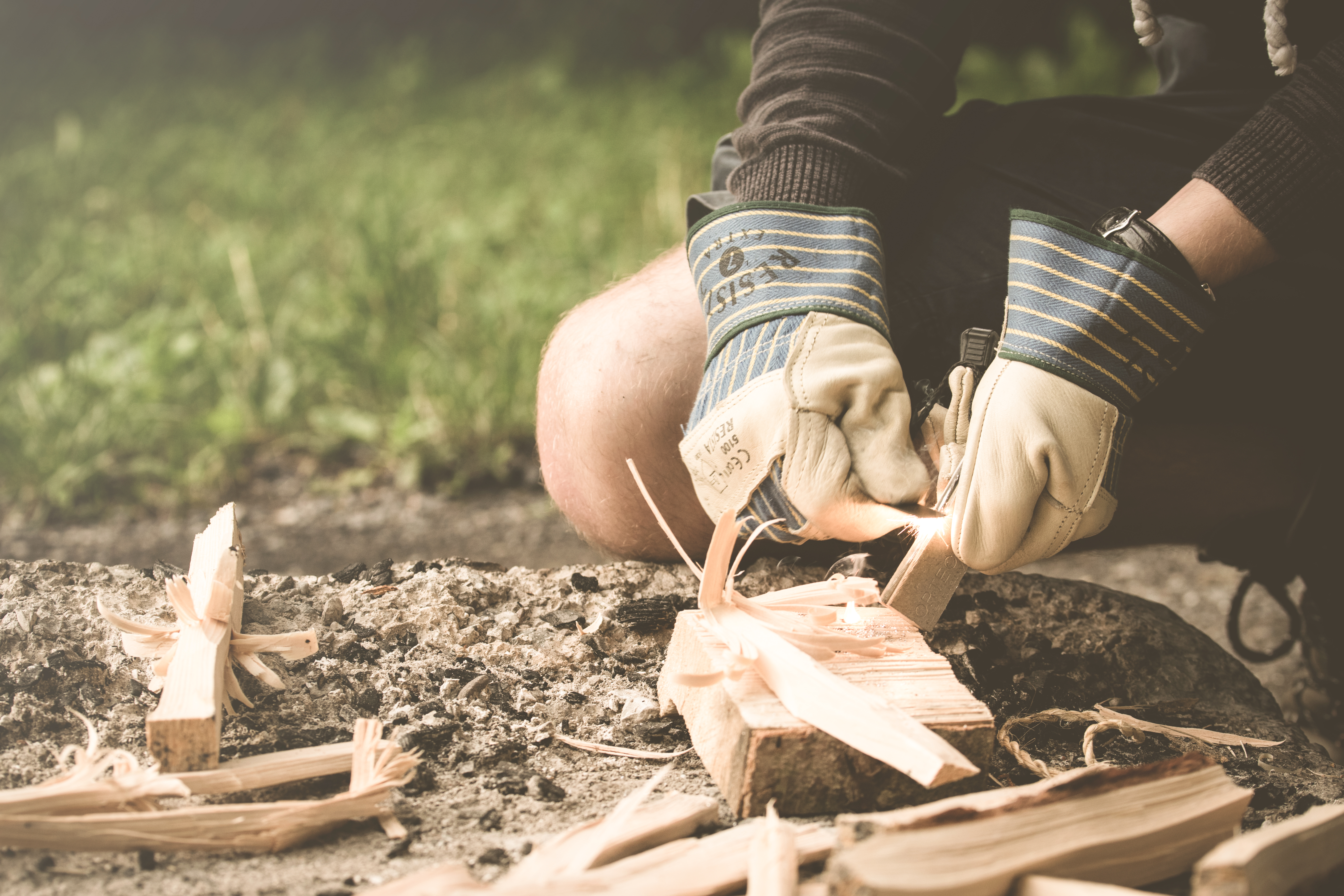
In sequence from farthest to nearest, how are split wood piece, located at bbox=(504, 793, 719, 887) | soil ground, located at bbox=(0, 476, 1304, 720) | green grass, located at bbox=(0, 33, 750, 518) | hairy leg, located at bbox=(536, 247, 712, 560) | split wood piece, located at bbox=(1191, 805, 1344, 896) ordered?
1. green grass, located at bbox=(0, 33, 750, 518)
2. soil ground, located at bbox=(0, 476, 1304, 720)
3. hairy leg, located at bbox=(536, 247, 712, 560)
4. split wood piece, located at bbox=(504, 793, 719, 887)
5. split wood piece, located at bbox=(1191, 805, 1344, 896)

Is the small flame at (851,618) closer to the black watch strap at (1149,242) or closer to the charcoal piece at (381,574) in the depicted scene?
the black watch strap at (1149,242)

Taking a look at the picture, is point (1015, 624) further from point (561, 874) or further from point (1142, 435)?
point (561, 874)

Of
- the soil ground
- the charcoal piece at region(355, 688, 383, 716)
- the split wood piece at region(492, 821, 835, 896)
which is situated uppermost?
the split wood piece at region(492, 821, 835, 896)

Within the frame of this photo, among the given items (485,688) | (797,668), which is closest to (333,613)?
(485,688)

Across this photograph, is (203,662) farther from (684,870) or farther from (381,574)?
(684,870)

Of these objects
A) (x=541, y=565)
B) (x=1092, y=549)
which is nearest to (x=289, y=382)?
(x=541, y=565)

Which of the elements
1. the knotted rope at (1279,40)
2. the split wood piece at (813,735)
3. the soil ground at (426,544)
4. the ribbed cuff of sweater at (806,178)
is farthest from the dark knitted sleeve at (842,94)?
the soil ground at (426,544)

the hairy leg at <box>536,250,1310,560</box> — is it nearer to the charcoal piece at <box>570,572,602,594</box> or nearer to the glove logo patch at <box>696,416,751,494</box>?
the charcoal piece at <box>570,572,602,594</box>

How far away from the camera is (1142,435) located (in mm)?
1760

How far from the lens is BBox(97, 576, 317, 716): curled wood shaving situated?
120cm

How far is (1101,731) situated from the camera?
1.32m

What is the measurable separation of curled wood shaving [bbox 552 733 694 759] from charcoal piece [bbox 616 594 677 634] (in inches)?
9.8

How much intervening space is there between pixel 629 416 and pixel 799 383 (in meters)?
0.49

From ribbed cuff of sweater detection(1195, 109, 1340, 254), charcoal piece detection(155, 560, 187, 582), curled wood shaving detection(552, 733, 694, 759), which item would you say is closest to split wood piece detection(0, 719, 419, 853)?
curled wood shaving detection(552, 733, 694, 759)
